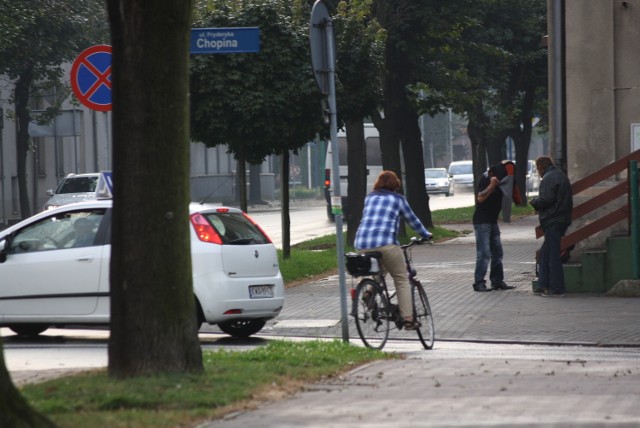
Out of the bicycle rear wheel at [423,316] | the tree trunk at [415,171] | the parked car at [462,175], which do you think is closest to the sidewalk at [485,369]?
the bicycle rear wheel at [423,316]

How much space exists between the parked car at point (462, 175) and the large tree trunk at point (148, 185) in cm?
7505

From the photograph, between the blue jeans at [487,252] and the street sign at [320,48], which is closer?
the street sign at [320,48]

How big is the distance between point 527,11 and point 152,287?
119ft

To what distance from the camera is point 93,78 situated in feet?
46.9

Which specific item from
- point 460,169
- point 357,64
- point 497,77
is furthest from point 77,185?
point 460,169

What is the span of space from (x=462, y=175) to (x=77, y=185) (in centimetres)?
5441

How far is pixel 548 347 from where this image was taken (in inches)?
535

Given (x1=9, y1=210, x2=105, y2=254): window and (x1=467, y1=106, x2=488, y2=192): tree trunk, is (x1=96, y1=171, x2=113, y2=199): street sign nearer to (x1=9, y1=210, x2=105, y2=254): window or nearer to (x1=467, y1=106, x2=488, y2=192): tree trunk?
(x1=9, y1=210, x2=105, y2=254): window

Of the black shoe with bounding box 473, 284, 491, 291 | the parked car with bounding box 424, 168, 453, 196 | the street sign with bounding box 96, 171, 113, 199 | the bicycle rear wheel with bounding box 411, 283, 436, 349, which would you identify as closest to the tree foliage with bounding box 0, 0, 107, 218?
the black shoe with bounding box 473, 284, 491, 291

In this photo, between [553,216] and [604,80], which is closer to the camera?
[553,216]

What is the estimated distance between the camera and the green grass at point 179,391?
323 inches

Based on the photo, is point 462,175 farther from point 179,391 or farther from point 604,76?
point 179,391

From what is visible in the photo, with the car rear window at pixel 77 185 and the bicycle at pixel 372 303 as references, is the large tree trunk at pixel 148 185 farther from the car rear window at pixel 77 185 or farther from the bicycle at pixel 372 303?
the car rear window at pixel 77 185

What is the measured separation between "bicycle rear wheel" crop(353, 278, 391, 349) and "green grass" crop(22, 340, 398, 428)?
157 cm
